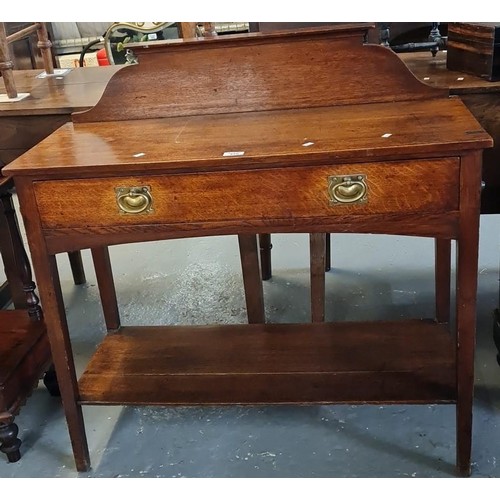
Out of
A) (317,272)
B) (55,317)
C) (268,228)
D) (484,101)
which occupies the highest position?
(484,101)

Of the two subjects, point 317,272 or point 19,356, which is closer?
point 19,356

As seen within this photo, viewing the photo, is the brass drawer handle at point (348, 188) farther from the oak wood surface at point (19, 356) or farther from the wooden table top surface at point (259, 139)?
the oak wood surface at point (19, 356)

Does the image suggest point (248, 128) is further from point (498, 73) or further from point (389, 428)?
point (389, 428)

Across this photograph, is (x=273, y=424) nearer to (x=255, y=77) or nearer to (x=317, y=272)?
(x=317, y=272)

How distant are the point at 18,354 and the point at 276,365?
0.67 m

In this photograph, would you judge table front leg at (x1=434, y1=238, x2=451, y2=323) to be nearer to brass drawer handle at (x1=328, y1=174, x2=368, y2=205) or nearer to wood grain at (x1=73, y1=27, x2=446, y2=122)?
wood grain at (x1=73, y1=27, x2=446, y2=122)

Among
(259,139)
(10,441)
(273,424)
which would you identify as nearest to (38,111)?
(259,139)

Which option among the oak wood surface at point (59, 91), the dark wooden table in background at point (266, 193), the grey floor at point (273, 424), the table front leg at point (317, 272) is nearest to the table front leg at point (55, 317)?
the dark wooden table in background at point (266, 193)

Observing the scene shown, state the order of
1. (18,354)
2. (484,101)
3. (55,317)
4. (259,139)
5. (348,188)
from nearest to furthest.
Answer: (348,188), (259,139), (55,317), (484,101), (18,354)

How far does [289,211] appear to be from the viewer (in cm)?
130

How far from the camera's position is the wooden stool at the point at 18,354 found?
1.66 metres

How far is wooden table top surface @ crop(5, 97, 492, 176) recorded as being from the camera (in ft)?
4.09

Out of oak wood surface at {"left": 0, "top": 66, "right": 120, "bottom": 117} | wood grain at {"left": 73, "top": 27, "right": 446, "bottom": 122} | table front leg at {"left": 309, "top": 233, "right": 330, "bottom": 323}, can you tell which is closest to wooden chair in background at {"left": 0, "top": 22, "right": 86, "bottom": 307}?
oak wood surface at {"left": 0, "top": 66, "right": 120, "bottom": 117}

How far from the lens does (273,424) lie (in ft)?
5.77
